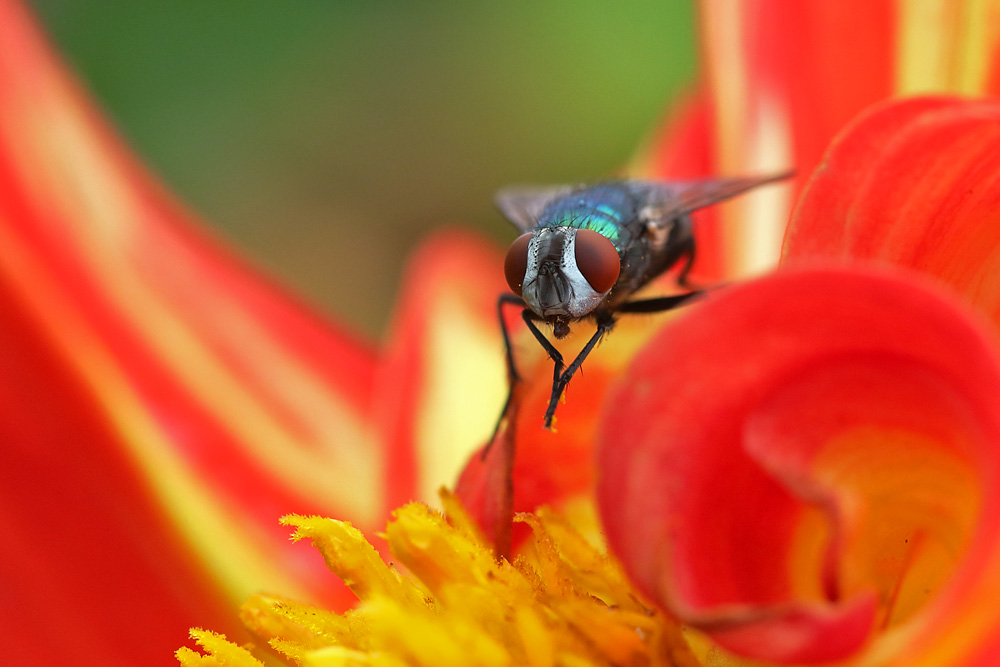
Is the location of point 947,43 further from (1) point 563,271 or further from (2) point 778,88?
(1) point 563,271

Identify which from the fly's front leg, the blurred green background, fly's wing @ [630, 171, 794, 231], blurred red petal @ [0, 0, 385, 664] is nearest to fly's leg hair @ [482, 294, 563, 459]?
the fly's front leg

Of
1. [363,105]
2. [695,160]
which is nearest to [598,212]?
[695,160]

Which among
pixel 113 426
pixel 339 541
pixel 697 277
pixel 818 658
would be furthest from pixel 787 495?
pixel 113 426

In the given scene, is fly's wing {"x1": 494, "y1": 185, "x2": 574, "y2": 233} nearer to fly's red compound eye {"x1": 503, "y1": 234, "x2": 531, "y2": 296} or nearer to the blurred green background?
fly's red compound eye {"x1": 503, "y1": 234, "x2": 531, "y2": 296}

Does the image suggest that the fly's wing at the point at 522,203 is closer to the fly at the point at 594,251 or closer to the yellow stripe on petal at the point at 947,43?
the fly at the point at 594,251

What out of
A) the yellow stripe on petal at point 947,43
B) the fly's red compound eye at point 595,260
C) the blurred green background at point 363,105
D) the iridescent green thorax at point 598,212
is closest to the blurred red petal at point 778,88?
the yellow stripe on petal at point 947,43
